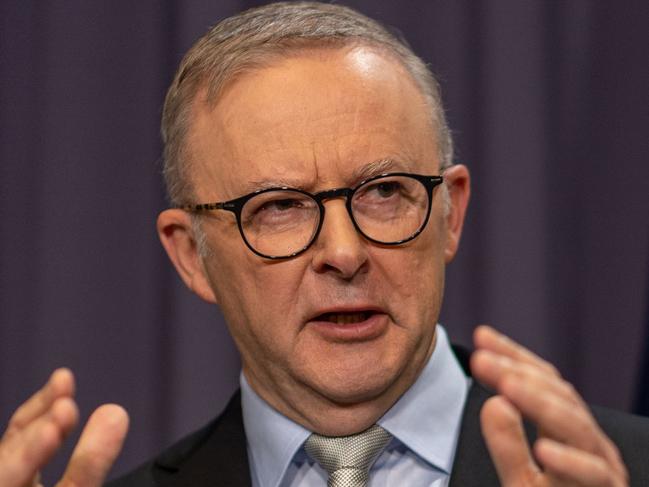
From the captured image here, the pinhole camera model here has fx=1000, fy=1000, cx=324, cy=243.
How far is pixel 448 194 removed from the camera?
6.21 feet

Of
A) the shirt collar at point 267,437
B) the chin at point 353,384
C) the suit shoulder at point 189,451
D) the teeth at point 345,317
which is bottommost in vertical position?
the suit shoulder at point 189,451

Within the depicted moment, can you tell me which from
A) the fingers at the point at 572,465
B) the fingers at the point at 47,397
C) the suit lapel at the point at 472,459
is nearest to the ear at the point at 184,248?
the suit lapel at the point at 472,459

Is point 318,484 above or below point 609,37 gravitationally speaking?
below

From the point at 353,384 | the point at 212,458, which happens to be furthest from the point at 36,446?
the point at 212,458

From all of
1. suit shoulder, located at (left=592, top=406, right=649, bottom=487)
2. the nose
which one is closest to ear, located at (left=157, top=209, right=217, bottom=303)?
the nose

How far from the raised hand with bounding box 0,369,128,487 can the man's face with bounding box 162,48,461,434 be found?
1.49ft

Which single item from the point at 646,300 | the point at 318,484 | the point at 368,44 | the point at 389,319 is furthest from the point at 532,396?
the point at 646,300

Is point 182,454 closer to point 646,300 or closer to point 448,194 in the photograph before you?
point 448,194

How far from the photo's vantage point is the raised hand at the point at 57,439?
1265mm

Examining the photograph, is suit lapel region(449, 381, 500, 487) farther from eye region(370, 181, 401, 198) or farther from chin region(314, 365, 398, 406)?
eye region(370, 181, 401, 198)

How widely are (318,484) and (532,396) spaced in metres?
0.68

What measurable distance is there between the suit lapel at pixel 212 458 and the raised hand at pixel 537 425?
2.45 feet

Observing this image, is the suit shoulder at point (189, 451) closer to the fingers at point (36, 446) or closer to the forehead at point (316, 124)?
the forehead at point (316, 124)

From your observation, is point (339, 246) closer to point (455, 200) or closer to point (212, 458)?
point (455, 200)
